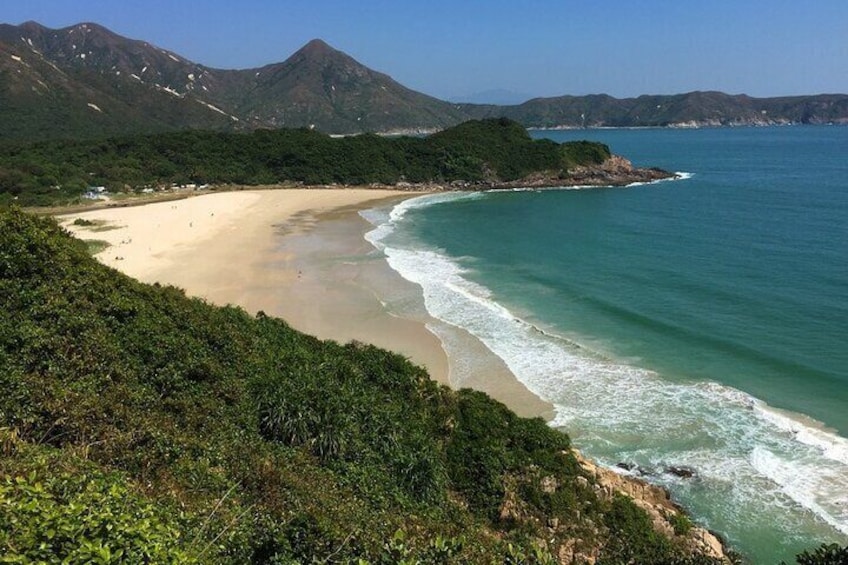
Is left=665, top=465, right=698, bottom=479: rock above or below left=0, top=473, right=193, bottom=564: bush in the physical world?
below

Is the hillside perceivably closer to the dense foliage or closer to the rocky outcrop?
the dense foliage

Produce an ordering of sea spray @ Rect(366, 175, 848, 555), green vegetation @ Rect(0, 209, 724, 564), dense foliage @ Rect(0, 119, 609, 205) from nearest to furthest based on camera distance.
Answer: green vegetation @ Rect(0, 209, 724, 564) < sea spray @ Rect(366, 175, 848, 555) < dense foliage @ Rect(0, 119, 609, 205)

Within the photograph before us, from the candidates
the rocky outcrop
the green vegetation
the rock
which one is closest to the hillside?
the green vegetation

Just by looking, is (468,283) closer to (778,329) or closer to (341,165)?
(778,329)

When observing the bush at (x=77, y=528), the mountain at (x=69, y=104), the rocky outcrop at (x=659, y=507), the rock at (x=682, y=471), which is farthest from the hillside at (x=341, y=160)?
the bush at (x=77, y=528)

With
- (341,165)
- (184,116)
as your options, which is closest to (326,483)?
(341,165)

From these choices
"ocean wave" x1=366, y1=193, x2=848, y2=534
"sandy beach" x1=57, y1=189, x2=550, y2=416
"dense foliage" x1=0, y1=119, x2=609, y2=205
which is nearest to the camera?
"ocean wave" x1=366, y1=193, x2=848, y2=534

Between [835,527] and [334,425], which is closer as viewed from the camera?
[334,425]
